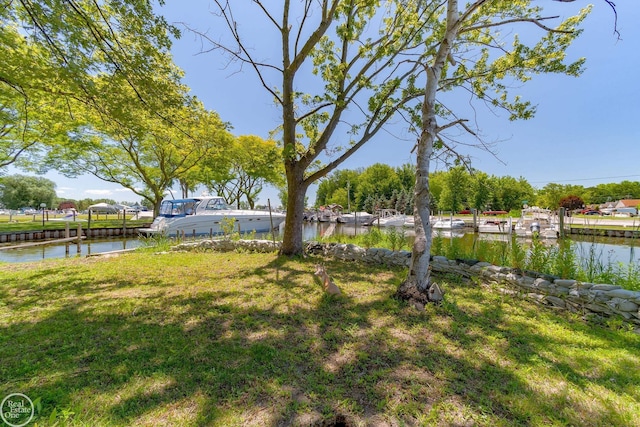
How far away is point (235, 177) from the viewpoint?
27.0 metres

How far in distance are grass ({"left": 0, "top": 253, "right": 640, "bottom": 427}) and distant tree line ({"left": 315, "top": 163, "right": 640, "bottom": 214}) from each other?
108 ft

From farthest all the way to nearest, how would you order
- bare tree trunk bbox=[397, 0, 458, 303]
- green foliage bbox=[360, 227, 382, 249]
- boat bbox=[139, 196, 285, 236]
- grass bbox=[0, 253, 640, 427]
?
boat bbox=[139, 196, 285, 236] < green foliage bbox=[360, 227, 382, 249] < bare tree trunk bbox=[397, 0, 458, 303] < grass bbox=[0, 253, 640, 427]

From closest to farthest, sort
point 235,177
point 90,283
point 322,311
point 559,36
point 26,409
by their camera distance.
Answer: point 26,409, point 322,311, point 90,283, point 559,36, point 235,177

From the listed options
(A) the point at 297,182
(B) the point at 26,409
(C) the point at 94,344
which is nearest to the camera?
(B) the point at 26,409

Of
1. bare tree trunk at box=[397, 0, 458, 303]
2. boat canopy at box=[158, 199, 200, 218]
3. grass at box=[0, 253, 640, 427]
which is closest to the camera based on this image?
grass at box=[0, 253, 640, 427]

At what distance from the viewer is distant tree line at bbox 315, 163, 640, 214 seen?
140 feet

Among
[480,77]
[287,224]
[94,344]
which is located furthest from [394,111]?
[94,344]

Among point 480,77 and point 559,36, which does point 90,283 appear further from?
point 559,36

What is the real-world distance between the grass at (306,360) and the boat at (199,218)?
11.1 m

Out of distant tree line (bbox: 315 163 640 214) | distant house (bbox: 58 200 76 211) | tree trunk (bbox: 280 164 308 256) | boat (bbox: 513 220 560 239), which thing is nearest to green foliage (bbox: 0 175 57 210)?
distant house (bbox: 58 200 76 211)

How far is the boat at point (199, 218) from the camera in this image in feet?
49.5

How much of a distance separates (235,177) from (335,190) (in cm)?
3793

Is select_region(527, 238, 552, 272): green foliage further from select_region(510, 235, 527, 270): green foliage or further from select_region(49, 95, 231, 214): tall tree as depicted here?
select_region(49, 95, 231, 214): tall tree

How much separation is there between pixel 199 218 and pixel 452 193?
41.4 metres
